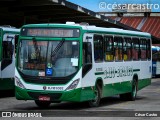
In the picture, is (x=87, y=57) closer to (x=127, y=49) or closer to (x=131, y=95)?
(x=127, y=49)

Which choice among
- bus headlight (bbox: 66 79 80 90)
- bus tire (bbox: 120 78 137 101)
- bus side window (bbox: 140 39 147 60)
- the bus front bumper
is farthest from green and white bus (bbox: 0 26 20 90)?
bus headlight (bbox: 66 79 80 90)

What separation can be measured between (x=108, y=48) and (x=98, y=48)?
3.20ft

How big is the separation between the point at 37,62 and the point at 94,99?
2325 millimetres

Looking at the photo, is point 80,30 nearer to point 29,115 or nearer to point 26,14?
point 29,115

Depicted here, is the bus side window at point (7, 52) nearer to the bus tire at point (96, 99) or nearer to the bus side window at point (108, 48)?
the bus side window at point (108, 48)

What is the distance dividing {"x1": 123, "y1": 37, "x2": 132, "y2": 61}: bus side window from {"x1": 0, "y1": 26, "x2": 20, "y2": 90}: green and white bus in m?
4.54

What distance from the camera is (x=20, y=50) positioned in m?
16.8

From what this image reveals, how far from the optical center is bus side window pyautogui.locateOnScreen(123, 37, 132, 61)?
804 inches

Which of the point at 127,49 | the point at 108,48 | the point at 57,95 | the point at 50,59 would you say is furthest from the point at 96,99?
the point at 127,49

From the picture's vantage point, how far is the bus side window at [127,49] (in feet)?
67.0

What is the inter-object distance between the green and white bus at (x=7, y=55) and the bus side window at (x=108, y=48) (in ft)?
15.7

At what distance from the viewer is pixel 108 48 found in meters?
18.6

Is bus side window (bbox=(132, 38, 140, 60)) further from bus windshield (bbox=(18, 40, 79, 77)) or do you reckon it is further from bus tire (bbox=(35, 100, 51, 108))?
bus windshield (bbox=(18, 40, 79, 77))

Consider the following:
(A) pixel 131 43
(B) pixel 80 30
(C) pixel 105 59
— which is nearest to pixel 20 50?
(B) pixel 80 30
